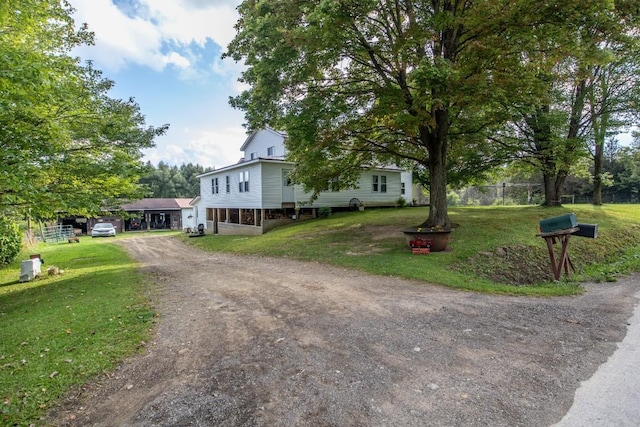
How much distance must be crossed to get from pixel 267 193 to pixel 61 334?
15.1 m

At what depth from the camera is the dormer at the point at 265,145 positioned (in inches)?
956

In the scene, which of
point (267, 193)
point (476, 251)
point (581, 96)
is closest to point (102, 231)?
point (267, 193)

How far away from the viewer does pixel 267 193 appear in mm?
19594

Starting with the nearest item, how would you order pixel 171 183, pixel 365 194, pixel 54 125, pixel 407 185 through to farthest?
1. pixel 54 125
2. pixel 365 194
3. pixel 407 185
4. pixel 171 183

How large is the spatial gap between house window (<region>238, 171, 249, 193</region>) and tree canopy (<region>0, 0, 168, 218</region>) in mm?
9933

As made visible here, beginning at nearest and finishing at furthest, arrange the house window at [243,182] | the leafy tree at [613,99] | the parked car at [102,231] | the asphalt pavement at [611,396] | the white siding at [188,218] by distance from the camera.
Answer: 1. the asphalt pavement at [611,396]
2. the leafy tree at [613,99]
3. the house window at [243,182]
4. the parked car at [102,231]
5. the white siding at [188,218]

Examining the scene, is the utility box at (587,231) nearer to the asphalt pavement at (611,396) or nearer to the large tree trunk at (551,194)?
the asphalt pavement at (611,396)

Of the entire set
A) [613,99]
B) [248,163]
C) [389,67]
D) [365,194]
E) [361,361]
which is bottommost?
[361,361]

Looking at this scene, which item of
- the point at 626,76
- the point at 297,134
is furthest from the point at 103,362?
the point at 626,76

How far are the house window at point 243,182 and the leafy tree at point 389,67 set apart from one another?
8.08 metres

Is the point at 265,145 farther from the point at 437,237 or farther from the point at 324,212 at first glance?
the point at 437,237

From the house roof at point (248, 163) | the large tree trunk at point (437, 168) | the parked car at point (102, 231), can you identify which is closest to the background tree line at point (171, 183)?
the parked car at point (102, 231)

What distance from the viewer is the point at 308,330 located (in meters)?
4.63

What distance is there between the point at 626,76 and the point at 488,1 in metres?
15.3
